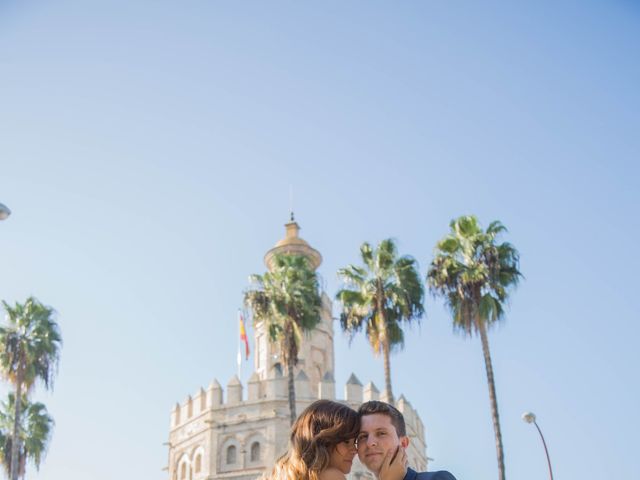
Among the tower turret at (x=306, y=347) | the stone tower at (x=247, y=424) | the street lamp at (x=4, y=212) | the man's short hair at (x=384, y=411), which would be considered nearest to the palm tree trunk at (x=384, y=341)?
the stone tower at (x=247, y=424)

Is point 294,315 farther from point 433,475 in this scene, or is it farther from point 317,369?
point 433,475

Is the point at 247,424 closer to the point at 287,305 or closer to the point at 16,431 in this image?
the point at 287,305

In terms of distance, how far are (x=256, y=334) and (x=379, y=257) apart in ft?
51.2

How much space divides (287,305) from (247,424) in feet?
Answer: 28.8

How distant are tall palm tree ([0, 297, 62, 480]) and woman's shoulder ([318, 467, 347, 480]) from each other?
31.3 meters

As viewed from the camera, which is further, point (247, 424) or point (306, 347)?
point (306, 347)

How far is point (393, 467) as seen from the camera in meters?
4.32

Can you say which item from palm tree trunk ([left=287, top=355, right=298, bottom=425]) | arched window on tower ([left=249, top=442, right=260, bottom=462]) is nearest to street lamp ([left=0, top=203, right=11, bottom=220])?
palm tree trunk ([left=287, top=355, right=298, bottom=425])

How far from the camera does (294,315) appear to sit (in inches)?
1225

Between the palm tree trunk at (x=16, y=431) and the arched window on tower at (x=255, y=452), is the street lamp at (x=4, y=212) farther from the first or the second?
the arched window on tower at (x=255, y=452)

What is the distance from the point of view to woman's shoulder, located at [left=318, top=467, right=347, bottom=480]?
423 cm

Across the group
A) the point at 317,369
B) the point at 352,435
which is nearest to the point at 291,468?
the point at 352,435

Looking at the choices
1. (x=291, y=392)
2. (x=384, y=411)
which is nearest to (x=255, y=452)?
(x=291, y=392)

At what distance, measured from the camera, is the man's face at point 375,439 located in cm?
438
